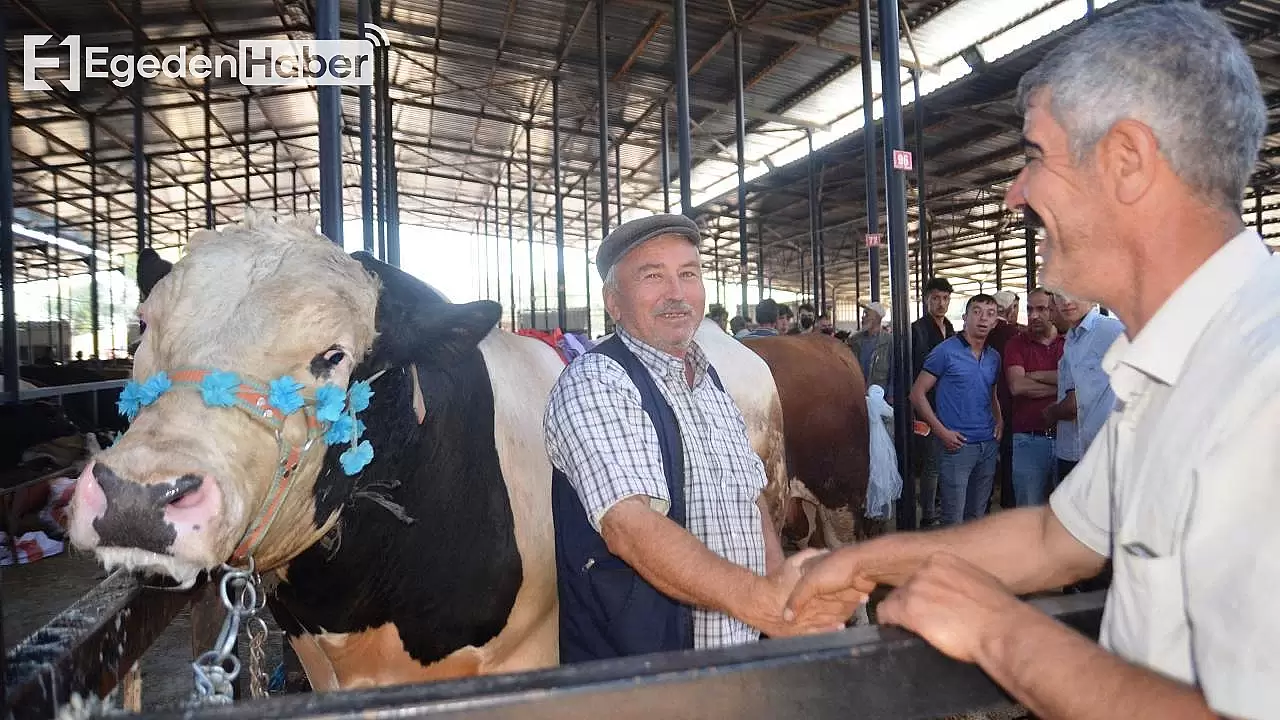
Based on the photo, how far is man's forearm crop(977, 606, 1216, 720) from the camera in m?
0.81

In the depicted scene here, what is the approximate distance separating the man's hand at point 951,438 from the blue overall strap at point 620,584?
383cm

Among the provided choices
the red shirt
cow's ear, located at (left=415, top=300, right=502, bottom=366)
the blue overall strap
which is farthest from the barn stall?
the red shirt

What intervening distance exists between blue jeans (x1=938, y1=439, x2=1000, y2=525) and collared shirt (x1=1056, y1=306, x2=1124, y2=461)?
0.73 meters

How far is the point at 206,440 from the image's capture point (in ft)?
5.16

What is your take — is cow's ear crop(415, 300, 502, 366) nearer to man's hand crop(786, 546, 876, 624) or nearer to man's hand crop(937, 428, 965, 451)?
man's hand crop(786, 546, 876, 624)

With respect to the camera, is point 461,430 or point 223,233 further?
point 461,430

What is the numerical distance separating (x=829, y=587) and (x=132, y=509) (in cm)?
127

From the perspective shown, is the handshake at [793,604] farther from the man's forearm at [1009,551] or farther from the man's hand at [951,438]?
the man's hand at [951,438]

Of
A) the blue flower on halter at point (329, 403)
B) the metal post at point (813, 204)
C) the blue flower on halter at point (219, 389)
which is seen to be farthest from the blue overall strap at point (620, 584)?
the metal post at point (813, 204)

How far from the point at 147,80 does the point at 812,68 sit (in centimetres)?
1382

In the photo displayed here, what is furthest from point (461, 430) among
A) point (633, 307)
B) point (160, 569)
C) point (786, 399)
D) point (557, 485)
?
point (786, 399)

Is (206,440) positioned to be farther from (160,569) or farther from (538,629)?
(538,629)

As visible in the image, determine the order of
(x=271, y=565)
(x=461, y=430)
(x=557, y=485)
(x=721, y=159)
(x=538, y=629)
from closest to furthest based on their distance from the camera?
(x=271, y=565) → (x=557, y=485) → (x=461, y=430) → (x=538, y=629) → (x=721, y=159)

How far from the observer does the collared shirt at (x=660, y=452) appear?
1.81m
